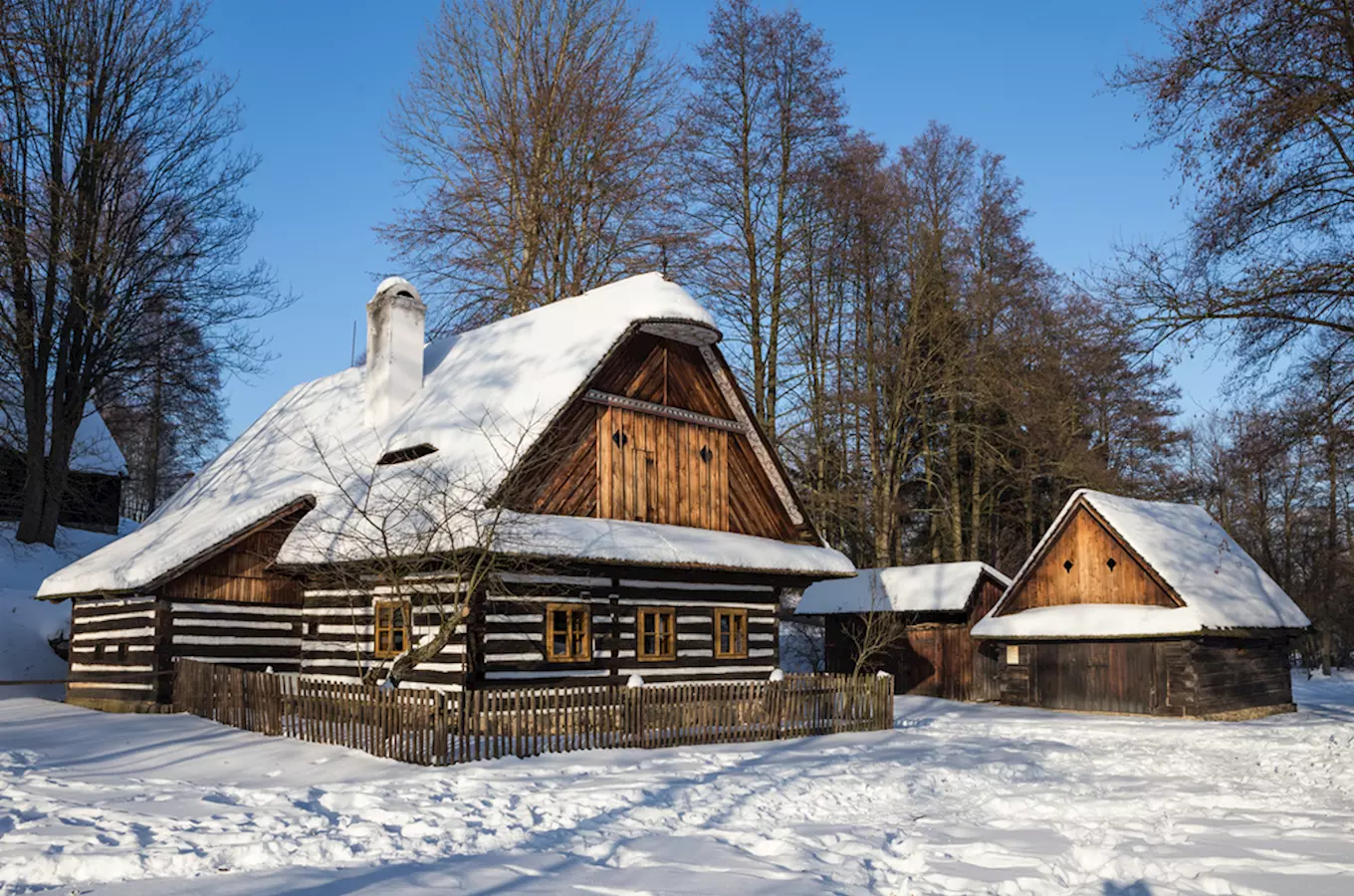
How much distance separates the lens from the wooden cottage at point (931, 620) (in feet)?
112

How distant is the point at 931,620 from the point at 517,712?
2165 centimetres

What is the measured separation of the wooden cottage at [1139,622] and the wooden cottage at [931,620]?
149 centimetres

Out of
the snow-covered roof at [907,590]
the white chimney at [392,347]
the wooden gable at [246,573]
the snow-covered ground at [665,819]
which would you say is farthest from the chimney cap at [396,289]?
the snow-covered roof at [907,590]

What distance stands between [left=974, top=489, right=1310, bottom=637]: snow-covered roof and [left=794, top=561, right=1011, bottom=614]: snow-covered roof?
209 cm

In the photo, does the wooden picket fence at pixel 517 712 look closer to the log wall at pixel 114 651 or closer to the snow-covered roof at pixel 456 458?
the log wall at pixel 114 651

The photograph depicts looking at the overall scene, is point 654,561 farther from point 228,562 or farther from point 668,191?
point 668,191

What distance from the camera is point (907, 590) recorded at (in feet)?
116

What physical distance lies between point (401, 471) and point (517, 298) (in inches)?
522

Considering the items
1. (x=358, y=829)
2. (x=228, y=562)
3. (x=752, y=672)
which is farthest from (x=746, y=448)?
(x=358, y=829)

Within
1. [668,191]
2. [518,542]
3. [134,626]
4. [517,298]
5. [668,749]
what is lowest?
[668,749]

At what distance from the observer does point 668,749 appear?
17609 millimetres

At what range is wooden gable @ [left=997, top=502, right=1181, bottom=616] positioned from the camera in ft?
96.2

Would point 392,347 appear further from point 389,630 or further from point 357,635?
point 357,635

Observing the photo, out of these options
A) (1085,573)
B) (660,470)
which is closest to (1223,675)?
(1085,573)
